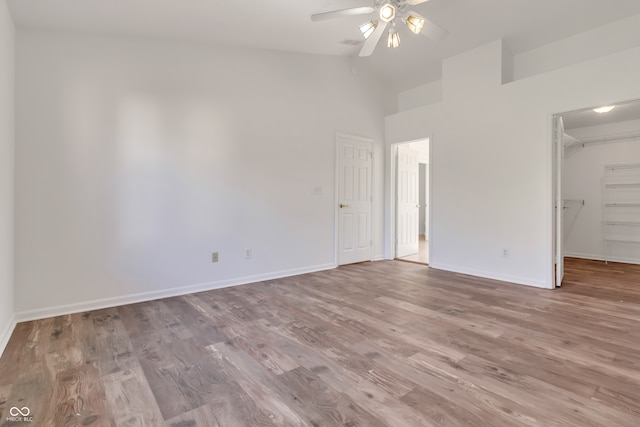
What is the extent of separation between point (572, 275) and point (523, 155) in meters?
2.01

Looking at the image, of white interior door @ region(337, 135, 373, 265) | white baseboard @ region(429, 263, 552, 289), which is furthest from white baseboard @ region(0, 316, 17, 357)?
white baseboard @ region(429, 263, 552, 289)

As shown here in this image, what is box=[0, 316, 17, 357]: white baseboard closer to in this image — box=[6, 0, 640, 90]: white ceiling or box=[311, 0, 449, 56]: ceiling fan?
box=[6, 0, 640, 90]: white ceiling

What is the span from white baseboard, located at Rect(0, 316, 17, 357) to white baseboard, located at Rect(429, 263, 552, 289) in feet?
15.7

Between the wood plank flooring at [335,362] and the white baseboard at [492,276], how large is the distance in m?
0.42

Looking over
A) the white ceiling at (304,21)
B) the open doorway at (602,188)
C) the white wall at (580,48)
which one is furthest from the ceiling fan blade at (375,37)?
the open doorway at (602,188)

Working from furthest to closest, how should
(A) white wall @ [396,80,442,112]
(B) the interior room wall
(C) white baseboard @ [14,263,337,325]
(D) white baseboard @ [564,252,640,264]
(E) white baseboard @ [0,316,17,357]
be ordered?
1. (B) the interior room wall
2. (D) white baseboard @ [564,252,640,264]
3. (A) white wall @ [396,80,442,112]
4. (C) white baseboard @ [14,263,337,325]
5. (E) white baseboard @ [0,316,17,357]

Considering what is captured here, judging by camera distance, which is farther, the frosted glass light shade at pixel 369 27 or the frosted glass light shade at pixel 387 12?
the frosted glass light shade at pixel 369 27

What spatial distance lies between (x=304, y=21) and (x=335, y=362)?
3496 millimetres

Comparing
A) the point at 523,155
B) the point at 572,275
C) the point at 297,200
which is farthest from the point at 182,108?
the point at 572,275

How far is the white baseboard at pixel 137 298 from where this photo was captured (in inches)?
Result: 111

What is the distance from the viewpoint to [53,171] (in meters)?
2.87

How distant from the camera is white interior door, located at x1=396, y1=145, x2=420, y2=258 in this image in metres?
5.67

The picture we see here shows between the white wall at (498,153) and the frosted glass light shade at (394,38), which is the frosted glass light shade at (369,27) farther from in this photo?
the white wall at (498,153)

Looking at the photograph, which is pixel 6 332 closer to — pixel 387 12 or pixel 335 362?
pixel 335 362
